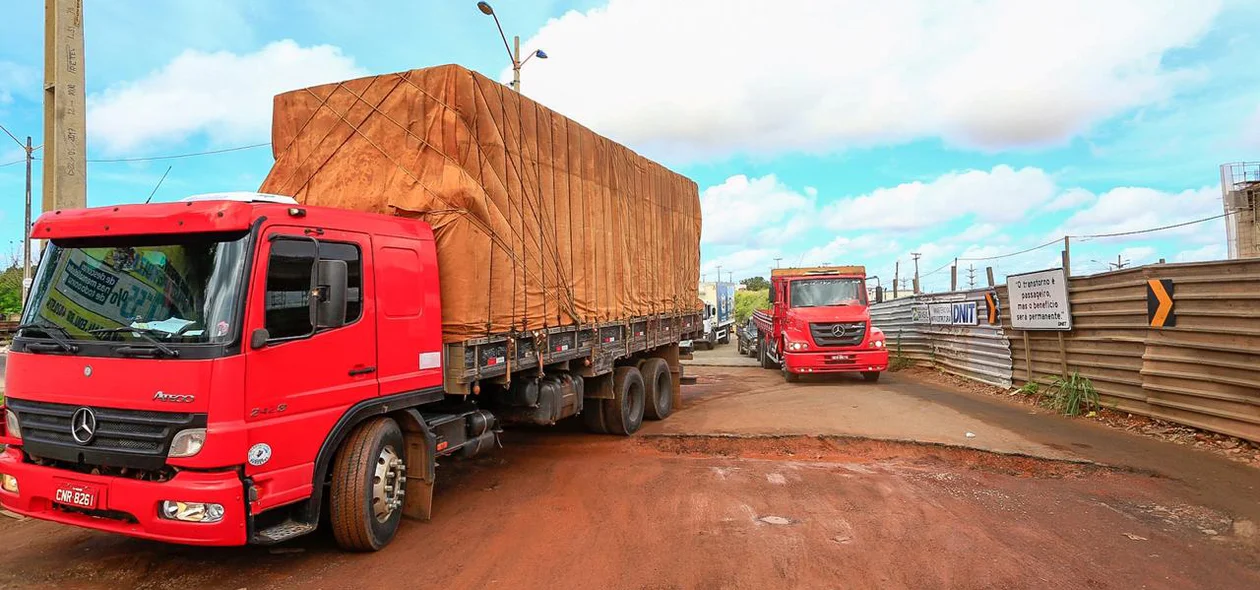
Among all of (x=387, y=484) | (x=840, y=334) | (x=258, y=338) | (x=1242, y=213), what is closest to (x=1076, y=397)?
(x=840, y=334)

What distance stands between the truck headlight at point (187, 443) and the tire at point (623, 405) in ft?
18.2

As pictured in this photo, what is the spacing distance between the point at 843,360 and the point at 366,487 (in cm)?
1173

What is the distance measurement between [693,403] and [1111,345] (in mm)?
6598

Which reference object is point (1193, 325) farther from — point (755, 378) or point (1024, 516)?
point (755, 378)

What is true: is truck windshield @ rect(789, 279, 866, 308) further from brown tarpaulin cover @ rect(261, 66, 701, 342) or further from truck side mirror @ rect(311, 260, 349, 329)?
truck side mirror @ rect(311, 260, 349, 329)

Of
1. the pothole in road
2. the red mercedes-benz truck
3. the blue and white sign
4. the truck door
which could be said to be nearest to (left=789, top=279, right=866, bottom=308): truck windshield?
the blue and white sign

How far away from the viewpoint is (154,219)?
13.2 feet

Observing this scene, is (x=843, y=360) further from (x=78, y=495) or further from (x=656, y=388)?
(x=78, y=495)

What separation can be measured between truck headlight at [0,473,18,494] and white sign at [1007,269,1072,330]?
12771mm

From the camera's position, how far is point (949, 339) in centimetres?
1595

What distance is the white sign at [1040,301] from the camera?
11062 millimetres

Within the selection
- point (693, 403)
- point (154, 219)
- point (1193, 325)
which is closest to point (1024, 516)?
point (1193, 325)

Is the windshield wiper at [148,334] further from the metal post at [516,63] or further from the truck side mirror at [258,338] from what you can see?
the metal post at [516,63]

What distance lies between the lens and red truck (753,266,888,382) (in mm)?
14453
